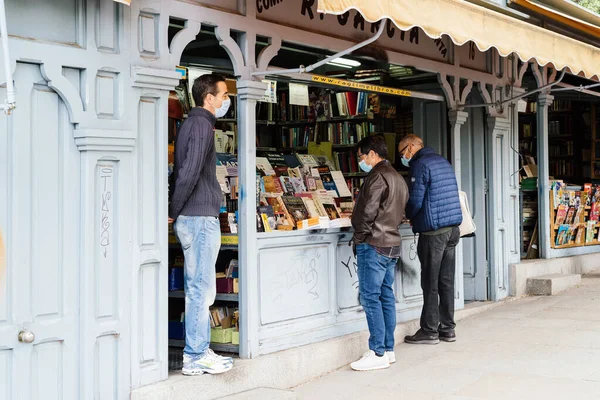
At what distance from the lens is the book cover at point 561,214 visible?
11.7 meters

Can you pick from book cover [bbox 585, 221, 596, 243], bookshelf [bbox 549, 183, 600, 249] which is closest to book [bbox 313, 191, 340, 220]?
bookshelf [bbox 549, 183, 600, 249]

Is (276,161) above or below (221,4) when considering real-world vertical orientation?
below

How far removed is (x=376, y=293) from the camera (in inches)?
265

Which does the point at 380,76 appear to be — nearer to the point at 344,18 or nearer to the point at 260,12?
the point at 344,18

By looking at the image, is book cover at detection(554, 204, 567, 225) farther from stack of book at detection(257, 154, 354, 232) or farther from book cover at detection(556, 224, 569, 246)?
stack of book at detection(257, 154, 354, 232)

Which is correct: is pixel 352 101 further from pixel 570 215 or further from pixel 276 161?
pixel 570 215

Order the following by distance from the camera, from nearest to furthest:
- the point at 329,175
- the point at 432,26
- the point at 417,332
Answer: the point at 432,26
the point at 417,332
the point at 329,175

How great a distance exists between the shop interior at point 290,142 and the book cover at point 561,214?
9.10ft

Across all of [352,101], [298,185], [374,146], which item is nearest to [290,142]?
[352,101]

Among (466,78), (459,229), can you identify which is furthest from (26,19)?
(466,78)

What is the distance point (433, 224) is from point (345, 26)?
1.94 metres

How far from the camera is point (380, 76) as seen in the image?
9.68 meters

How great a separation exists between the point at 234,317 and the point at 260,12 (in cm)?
236

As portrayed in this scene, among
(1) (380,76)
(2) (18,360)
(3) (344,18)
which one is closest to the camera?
(2) (18,360)
